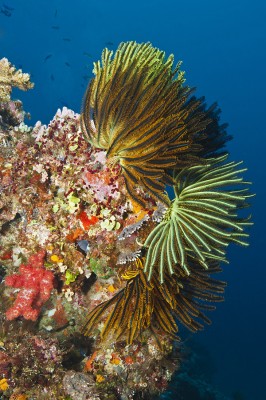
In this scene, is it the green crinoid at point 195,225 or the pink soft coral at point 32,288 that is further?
the pink soft coral at point 32,288

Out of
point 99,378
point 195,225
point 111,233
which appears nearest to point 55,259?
point 111,233

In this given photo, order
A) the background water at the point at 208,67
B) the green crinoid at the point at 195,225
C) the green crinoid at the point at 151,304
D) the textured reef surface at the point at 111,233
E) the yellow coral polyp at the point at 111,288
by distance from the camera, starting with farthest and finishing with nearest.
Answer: the background water at the point at 208,67 → the yellow coral polyp at the point at 111,288 → the green crinoid at the point at 151,304 → the textured reef surface at the point at 111,233 → the green crinoid at the point at 195,225

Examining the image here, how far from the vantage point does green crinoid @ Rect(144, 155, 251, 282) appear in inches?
159

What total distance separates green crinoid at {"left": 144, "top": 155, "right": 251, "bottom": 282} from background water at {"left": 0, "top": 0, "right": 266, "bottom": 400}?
112 ft

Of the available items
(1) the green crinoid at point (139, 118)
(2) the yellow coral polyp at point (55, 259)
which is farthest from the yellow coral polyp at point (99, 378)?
(1) the green crinoid at point (139, 118)

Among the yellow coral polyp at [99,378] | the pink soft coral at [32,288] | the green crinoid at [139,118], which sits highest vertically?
the green crinoid at [139,118]

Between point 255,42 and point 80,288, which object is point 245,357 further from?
point 255,42

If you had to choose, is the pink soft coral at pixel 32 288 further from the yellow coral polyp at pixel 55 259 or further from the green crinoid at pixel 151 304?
the green crinoid at pixel 151 304

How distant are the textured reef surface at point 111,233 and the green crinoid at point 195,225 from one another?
17 mm

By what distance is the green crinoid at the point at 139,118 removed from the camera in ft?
13.3

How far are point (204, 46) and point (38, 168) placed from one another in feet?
493

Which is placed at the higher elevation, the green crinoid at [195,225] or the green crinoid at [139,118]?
the green crinoid at [139,118]

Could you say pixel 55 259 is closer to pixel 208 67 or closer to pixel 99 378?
pixel 99 378

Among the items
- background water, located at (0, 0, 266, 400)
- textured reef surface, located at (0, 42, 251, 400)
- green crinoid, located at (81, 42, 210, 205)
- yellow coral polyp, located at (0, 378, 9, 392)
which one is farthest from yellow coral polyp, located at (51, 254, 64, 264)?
background water, located at (0, 0, 266, 400)
